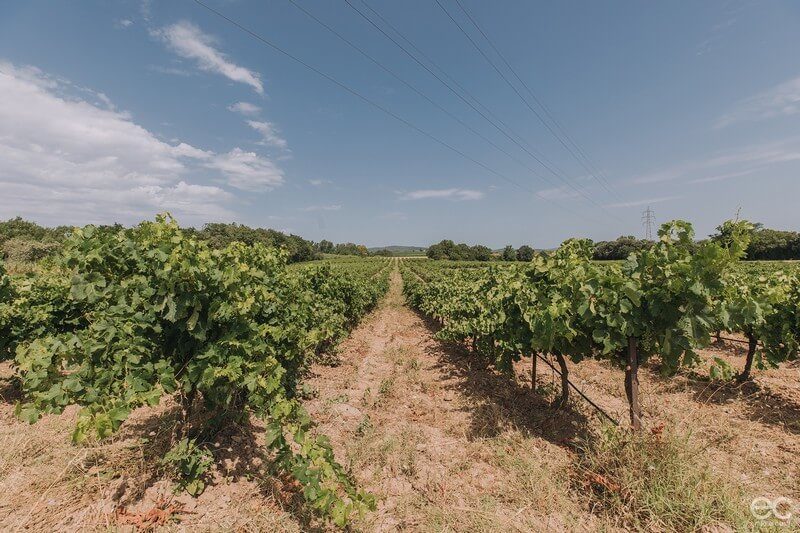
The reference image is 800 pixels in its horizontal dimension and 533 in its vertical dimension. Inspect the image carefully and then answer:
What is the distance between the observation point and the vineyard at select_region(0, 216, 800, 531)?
141 inches

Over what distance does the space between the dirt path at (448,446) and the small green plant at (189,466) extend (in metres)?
1.87

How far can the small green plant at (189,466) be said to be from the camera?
159 inches

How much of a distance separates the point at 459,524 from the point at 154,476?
3873mm

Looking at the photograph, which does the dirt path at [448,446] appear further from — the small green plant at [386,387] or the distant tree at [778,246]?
the distant tree at [778,246]

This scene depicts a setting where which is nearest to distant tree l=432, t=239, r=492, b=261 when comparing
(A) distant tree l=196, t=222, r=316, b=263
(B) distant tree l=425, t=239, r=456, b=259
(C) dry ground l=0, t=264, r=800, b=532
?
(B) distant tree l=425, t=239, r=456, b=259

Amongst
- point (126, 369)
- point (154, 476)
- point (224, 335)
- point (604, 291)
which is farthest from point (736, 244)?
point (154, 476)

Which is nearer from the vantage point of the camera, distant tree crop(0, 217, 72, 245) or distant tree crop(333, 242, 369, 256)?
distant tree crop(0, 217, 72, 245)

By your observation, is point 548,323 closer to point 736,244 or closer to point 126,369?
point 736,244

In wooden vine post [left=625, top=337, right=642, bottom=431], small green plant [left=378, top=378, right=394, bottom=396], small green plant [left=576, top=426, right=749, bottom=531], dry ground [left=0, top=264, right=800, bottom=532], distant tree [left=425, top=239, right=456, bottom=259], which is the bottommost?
small green plant [left=378, top=378, right=394, bottom=396]

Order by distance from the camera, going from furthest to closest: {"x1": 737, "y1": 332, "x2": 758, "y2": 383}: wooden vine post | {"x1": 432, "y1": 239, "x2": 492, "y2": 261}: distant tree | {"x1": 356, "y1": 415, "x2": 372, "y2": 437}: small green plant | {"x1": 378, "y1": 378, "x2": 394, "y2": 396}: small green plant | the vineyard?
{"x1": 432, "y1": 239, "x2": 492, "y2": 261}: distant tree, {"x1": 737, "y1": 332, "x2": 758, "y2": 383}: wooden vine post, {"x1": 378, "y1": 378, "x2": 394, "y2": 396}: small green plant, {"x1": 356, "y1": 415, "x2": 372, "y2": 437}: small green plant, the vineyard

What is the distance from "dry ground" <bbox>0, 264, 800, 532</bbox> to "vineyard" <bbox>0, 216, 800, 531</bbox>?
33mm

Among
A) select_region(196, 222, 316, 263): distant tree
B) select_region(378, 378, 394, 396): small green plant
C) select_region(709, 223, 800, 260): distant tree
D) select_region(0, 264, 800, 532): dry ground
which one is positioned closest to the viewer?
select_region(0, 264, 800, 532): dry ground

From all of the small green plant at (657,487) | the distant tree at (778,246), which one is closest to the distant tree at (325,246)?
the distant tree at (778,246)

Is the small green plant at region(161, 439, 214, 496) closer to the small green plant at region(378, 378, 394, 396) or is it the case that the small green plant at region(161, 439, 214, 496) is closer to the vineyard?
the vineyard
